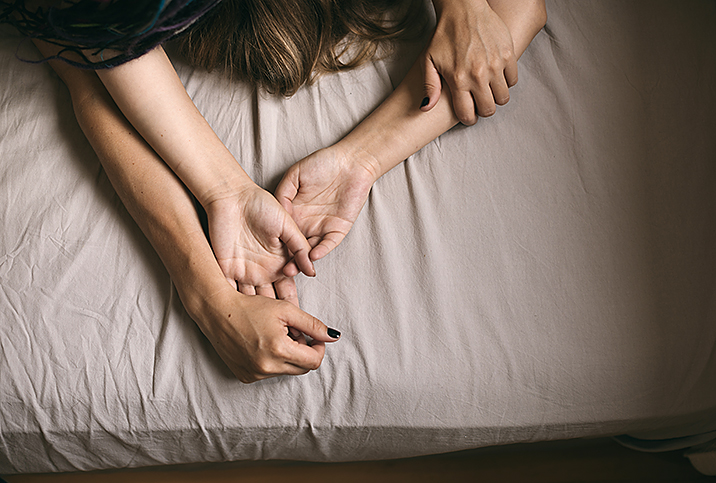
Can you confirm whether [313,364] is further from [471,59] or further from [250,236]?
[471,59]

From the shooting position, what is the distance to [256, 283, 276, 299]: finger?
594mm

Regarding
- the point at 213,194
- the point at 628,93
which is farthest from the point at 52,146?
the point at 628,93

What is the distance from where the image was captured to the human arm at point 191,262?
536mm

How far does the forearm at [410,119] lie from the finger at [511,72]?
0.04m

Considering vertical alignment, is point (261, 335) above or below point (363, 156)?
below

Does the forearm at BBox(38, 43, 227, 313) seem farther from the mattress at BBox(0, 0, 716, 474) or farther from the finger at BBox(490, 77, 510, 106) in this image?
the finger at BBox(490, 77, 510, 106)

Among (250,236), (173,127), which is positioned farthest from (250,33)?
(250,236)

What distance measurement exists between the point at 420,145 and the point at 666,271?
1.21ft

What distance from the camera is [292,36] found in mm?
653

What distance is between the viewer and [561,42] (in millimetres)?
687

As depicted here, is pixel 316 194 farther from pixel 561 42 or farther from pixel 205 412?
pixel 561 42

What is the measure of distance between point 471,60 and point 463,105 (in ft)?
0.20

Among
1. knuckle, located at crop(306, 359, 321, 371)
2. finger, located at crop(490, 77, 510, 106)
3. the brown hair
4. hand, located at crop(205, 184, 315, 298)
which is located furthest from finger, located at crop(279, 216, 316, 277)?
finger, located at crop(490, 77, 510, 106)

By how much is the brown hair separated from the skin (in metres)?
0.09
